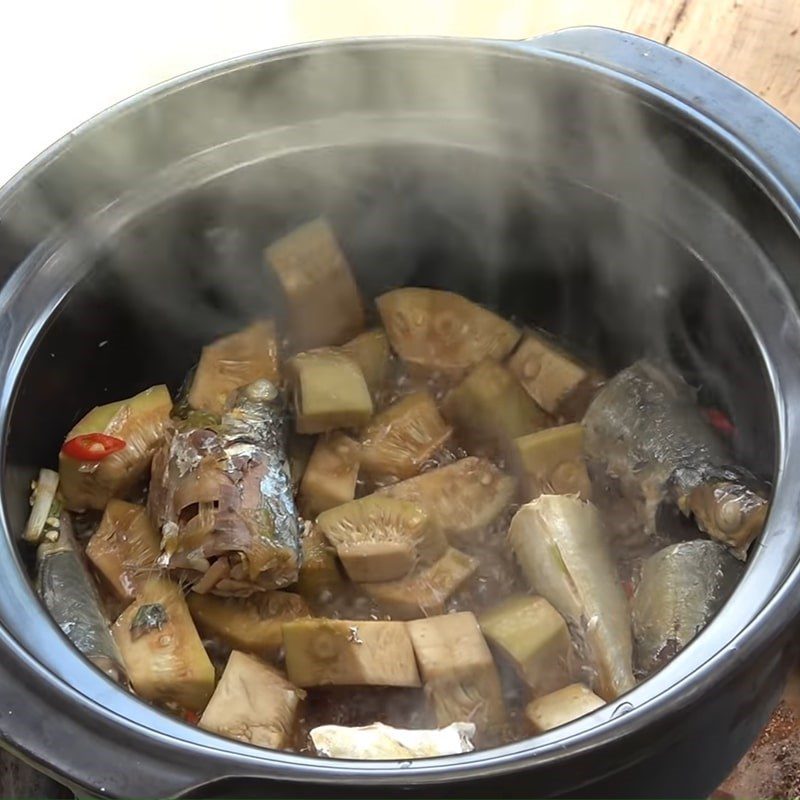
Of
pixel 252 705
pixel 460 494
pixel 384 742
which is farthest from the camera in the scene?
pixel 460 494

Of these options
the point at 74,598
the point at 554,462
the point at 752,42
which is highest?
the point at 752,42

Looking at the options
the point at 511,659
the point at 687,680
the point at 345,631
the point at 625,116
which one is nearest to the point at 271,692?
the point at 345,631

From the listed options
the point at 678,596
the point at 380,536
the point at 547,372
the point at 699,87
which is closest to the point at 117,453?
the point at 380,536

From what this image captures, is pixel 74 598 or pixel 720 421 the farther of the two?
pixel 720 421

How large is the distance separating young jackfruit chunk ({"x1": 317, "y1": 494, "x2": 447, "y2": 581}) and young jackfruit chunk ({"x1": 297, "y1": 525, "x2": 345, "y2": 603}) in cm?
1

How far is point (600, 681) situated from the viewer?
1.06 m

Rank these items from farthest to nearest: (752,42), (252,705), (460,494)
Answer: (752,42), (460,494), (252,705)

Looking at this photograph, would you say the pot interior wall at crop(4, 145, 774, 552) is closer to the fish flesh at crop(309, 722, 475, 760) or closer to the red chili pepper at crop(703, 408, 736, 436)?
the red chili pepper at crop(703, 408, 736, 436)

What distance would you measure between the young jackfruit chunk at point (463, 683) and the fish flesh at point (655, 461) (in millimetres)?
272

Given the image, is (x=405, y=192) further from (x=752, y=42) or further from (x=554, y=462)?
(x=752, y=42)

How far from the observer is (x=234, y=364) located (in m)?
1.39

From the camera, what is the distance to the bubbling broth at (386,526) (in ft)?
3.53

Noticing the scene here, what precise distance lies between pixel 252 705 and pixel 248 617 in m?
0.13

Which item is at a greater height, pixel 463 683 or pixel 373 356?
pixel 373 356
